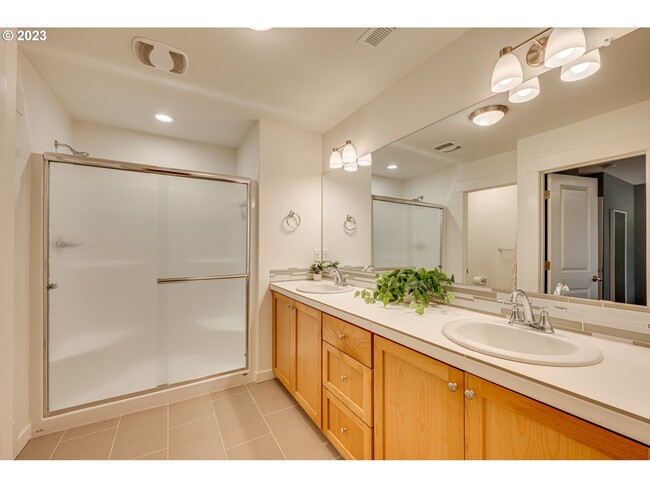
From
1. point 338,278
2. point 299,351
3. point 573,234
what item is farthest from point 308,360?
point 573,234

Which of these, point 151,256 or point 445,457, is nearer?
point 445,457

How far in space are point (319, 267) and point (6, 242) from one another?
2.05m

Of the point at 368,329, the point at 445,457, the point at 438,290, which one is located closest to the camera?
the point at 445,457

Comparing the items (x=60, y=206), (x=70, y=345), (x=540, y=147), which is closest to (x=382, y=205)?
(x=540, y=147)

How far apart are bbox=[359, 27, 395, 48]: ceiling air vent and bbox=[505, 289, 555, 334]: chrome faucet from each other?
4.64ft

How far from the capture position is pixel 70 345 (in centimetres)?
170

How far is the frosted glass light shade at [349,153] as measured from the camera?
2.11 metres

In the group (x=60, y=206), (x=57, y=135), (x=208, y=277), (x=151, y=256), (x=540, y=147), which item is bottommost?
(x=208, y=277)

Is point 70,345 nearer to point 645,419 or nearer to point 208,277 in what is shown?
point 208,277

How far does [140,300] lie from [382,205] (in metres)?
1.97

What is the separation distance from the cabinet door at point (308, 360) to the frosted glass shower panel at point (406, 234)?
0.71 meters

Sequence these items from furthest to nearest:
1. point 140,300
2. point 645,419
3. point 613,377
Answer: point 140,300 < point 613,377 < point 645,419

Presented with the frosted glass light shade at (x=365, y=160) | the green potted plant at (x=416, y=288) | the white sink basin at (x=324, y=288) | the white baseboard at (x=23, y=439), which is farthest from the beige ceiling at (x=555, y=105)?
the white baseboard at (x=23, y=439)

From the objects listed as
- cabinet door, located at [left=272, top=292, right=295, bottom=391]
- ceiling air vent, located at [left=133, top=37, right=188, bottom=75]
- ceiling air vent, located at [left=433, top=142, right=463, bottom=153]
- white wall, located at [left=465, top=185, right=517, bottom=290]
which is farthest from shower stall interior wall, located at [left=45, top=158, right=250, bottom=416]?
white wall, located at [left=465, top=185, right=517, bottom=290]
